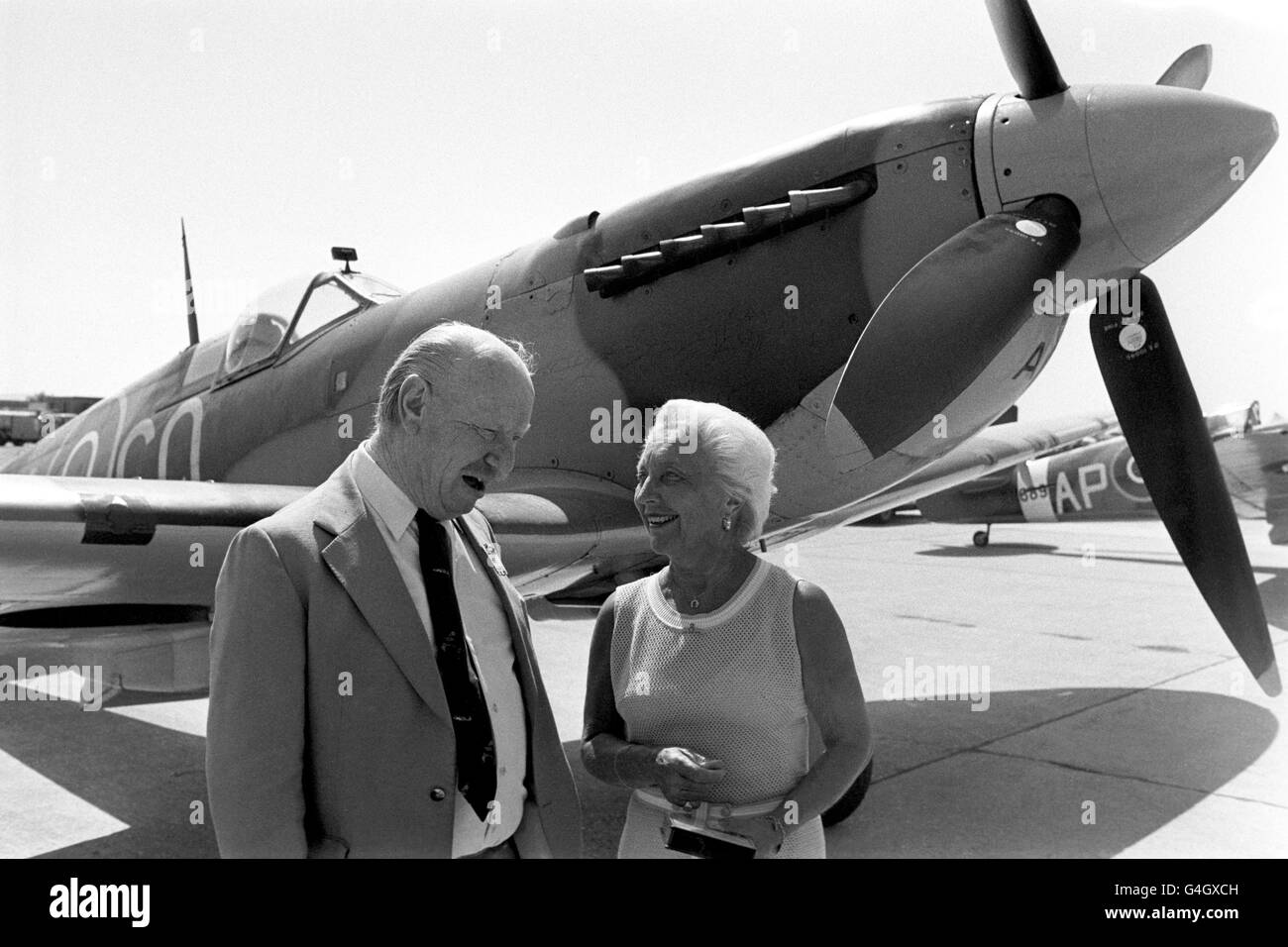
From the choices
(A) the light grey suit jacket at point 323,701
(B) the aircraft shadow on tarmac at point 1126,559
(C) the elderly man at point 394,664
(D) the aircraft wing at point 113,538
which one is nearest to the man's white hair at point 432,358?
(C) the elderly man at point 394,664

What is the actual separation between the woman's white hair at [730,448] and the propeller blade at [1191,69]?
10.9 feet

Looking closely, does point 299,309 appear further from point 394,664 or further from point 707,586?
point 394,664

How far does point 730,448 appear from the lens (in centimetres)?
190

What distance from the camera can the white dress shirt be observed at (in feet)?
5.03

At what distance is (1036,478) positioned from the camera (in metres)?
14.9

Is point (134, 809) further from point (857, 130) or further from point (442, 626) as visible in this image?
point (857, 130)

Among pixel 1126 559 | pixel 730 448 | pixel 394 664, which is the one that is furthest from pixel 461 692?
pixel 1126 559

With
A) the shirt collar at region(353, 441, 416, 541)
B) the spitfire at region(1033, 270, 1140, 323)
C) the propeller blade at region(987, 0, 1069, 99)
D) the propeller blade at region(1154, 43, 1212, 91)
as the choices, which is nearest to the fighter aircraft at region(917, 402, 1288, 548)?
the spitfire at region(1033, 270, 1140, 323)

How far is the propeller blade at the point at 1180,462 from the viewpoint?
4863 mm

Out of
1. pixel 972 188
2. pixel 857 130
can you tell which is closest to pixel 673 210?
pixel 857 130

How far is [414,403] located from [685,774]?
29.1 inches

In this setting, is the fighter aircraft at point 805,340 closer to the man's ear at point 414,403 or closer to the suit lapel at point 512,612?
the suit lapel at point 512,612
